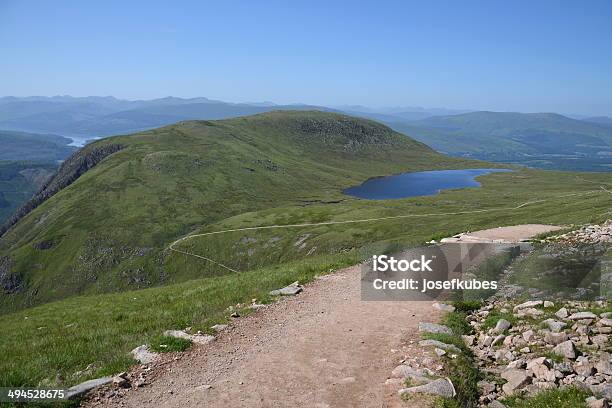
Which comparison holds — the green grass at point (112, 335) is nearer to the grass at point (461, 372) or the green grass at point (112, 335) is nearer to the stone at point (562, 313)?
the grass at point (461, 372)

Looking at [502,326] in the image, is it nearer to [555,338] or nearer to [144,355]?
[555,338]

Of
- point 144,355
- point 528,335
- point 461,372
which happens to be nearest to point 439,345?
point 461,372

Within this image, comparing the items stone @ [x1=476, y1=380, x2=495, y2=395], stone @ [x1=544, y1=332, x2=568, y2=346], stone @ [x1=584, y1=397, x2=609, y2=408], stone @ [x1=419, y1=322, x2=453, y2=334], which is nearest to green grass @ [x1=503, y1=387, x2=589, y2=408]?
stone @ [x1=584, y1=397, x2=609, y2=408]

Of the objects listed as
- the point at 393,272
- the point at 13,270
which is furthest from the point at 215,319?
the point at 13,270

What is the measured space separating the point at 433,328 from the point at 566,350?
5025 mm

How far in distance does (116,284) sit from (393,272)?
161 metres

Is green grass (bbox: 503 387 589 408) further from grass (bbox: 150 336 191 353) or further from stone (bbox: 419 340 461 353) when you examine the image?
grass (bbox: 150 336 191 353)

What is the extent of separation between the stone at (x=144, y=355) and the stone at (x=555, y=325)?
1481cm

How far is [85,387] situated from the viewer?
12.9m

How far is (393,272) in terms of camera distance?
88.2 feet

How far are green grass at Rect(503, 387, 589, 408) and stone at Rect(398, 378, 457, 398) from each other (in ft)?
5.26

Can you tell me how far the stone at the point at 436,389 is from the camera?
1238cm

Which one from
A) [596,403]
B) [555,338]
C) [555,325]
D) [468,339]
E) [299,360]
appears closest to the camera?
[596,403]

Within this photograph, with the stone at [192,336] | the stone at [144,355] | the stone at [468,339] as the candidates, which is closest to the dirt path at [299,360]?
the stone at [192,336]
